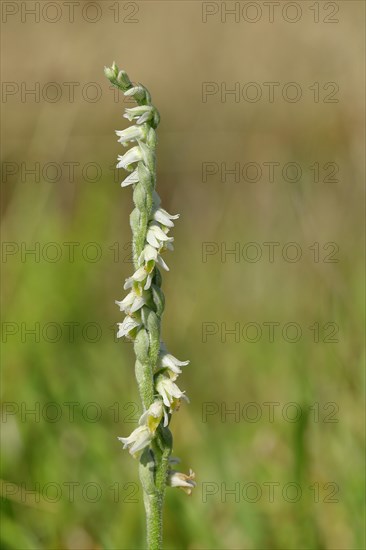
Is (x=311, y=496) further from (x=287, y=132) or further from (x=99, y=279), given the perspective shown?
(x=287, y=132)

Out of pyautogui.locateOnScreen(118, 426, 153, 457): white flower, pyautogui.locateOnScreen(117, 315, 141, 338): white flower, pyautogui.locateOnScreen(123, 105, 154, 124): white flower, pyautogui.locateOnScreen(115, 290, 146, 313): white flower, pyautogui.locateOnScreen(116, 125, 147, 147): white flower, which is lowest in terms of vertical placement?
pyautogui.locateOnScreen(118, 426, 153, 457): white flower

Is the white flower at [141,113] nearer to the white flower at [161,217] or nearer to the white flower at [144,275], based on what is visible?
the white flower at [161,217]

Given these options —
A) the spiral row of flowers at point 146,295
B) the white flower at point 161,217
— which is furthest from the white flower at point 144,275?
the white flower at point 161,217

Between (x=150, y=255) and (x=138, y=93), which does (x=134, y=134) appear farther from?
(x=150, y=255)

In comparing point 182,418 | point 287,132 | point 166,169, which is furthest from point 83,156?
point 182,418

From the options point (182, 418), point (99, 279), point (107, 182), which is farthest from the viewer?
point (99, 279)

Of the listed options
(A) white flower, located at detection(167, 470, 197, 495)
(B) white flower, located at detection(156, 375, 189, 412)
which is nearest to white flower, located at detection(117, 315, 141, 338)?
(B) white flower, located at detection(156, 375, 189, 412)

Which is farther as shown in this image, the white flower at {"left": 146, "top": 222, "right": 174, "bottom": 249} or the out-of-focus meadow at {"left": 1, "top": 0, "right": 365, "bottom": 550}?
the out-of-focus meadow at {"left": 1, "top": 0, "right": 365, "bottom": 550}

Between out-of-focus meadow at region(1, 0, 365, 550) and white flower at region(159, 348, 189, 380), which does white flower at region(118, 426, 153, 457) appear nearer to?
white flower at region(159, 348, 189, 380)
